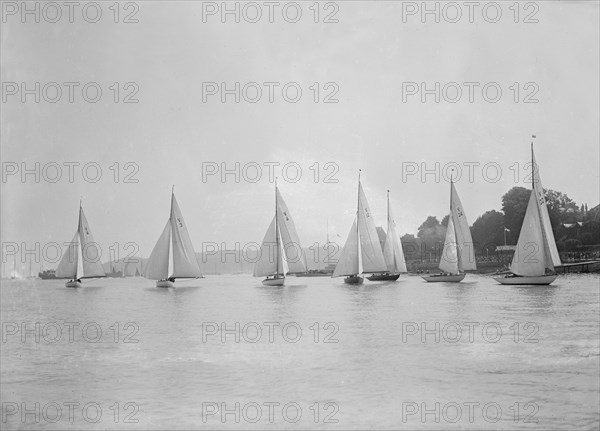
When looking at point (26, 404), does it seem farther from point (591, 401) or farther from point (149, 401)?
point (591, 401)

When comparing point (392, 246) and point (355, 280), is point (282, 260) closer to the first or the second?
point (355, 280)

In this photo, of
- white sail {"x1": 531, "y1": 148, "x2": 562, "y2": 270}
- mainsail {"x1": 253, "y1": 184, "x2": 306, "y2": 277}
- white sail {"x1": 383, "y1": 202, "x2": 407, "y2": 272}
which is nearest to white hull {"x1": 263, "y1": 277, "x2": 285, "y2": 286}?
mainsail {"x1": 253, "y1": 184, "x2": 306, "y2": 277}

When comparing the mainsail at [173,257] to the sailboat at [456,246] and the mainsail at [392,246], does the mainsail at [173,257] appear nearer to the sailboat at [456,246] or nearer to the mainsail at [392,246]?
the sailboat at [456,246]

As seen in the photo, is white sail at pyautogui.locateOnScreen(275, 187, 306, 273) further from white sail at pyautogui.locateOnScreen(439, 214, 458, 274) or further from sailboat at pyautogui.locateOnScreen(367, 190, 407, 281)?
sailboat at pyautogui.locateOnScreen(367, 190, 407, 281)

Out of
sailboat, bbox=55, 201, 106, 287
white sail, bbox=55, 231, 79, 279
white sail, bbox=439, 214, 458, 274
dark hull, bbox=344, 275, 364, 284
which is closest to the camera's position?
sailboat, bbox=55, 201, 106, 287

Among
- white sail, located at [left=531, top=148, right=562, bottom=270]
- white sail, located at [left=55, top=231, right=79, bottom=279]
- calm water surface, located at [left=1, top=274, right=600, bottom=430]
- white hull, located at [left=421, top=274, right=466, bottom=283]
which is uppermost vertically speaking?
white sail, located at [left=531, top=148, right=562, bottom=270]

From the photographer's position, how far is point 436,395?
9.04 m

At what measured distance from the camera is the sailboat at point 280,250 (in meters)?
33.8

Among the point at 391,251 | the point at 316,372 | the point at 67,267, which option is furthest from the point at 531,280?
the point at 67,267

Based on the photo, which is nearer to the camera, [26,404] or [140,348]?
[26,404]

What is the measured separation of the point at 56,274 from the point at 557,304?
2747cm

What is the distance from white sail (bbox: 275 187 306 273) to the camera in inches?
1328

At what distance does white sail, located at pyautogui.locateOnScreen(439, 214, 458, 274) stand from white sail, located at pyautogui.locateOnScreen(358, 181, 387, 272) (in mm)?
3375

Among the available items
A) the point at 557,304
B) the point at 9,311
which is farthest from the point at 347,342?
the point at 9,311
